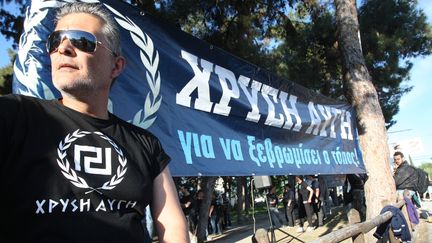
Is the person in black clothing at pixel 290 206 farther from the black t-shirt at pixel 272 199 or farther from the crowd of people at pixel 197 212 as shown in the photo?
the crowd of people at pixel 197 212

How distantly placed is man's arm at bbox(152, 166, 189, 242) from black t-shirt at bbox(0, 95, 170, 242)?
0.08 m

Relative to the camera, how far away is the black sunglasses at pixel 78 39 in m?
1.59

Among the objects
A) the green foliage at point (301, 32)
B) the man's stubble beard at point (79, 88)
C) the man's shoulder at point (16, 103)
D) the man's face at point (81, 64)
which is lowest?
the man's shoulder at point (16, 103)

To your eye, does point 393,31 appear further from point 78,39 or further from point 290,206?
point 78,39

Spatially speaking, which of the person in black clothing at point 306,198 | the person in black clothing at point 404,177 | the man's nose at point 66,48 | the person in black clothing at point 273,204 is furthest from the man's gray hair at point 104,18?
the person in black clothing at point 273,204

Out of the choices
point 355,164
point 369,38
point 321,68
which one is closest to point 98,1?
point 355,164

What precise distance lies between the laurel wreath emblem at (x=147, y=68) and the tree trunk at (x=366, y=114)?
17.8ft

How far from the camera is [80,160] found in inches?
54.1

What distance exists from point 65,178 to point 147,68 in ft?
6.31

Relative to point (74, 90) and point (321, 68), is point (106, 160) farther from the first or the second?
point (321, 68)

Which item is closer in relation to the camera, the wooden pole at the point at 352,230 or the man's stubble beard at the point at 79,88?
the man's stubble beard at the point at 79,88

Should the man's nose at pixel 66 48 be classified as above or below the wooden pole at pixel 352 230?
above

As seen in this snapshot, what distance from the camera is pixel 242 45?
32.3ft

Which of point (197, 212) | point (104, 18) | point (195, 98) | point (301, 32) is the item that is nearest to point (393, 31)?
point (301, 32)
